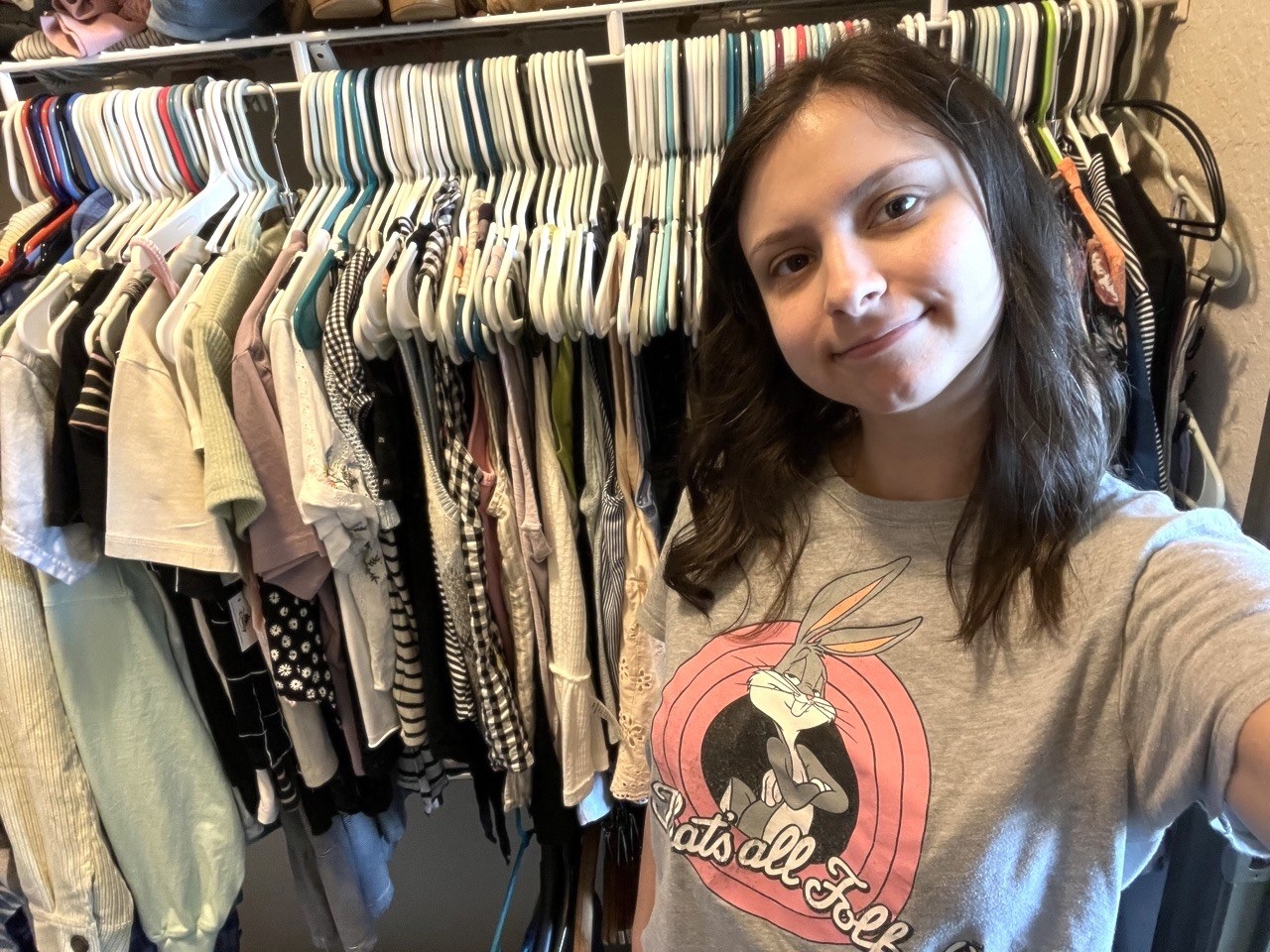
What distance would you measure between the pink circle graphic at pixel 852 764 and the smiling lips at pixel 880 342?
0.82ft

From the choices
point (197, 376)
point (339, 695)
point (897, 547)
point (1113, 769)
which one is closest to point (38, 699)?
point (339, 695)

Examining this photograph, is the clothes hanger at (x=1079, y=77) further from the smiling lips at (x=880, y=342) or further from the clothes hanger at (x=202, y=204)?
the clothes hanger at (x=202, y=204)

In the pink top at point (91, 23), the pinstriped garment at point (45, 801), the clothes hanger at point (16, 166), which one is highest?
the pink top at point (91, 23)

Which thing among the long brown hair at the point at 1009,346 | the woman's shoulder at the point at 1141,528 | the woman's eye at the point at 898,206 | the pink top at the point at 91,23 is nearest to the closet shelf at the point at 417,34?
the pink top at the point at 91,23

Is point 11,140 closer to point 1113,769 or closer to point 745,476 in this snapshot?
point 745,476

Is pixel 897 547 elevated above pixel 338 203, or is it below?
below

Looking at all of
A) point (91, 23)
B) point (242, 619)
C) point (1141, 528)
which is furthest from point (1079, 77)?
point (91, 23)

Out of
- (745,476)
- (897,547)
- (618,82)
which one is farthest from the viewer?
(618,82)

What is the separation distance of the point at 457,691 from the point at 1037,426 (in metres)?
0.73

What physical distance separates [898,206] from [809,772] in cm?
45

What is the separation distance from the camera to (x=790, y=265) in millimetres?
595

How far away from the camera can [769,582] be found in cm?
68

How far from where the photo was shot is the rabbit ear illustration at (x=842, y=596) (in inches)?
24.4

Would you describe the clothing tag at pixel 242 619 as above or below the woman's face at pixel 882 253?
below
